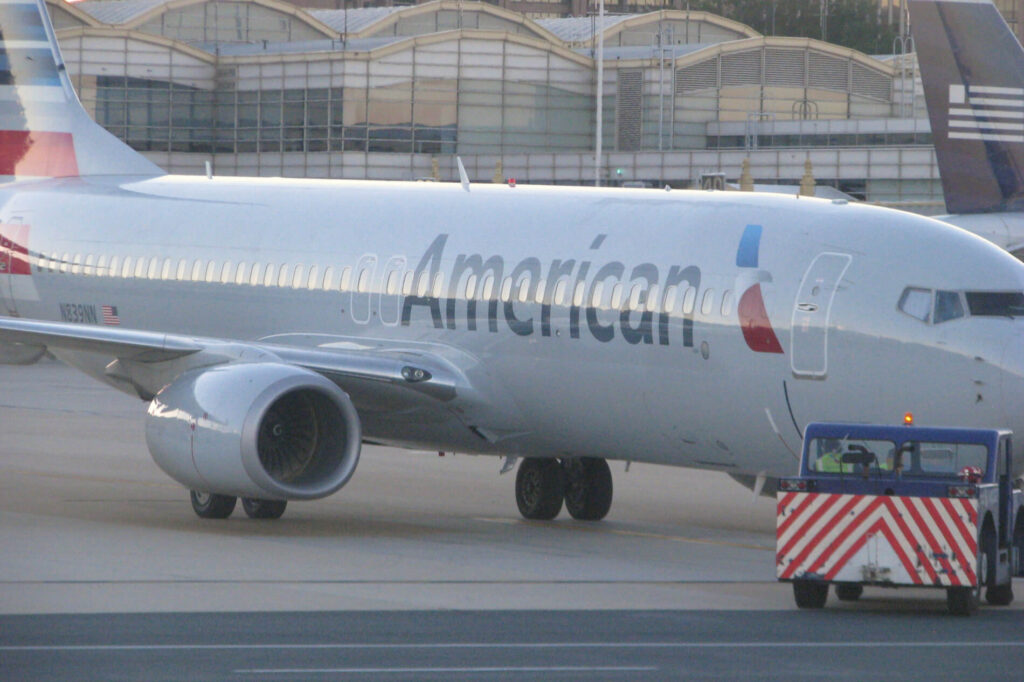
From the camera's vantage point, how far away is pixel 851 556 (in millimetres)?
16141

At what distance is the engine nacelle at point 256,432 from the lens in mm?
20438

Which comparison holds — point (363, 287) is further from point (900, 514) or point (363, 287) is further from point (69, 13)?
point (69, 13)

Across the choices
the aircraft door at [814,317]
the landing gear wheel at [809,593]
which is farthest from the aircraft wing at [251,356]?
the landing gear wheel at [809,593]

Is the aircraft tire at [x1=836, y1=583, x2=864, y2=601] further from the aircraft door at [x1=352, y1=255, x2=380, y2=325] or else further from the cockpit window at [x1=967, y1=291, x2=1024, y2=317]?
the aircraft door at [x1=352, y1=255, x2=380, y2=325]

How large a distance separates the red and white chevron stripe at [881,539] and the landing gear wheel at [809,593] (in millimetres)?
121

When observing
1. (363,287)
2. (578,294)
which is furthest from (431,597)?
(363,287)

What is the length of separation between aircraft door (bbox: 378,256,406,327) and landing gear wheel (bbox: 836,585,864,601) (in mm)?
7605

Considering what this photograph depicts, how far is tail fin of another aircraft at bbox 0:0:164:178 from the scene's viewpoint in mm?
29344

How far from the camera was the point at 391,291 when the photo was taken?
23.1 metres

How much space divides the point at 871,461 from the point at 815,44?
78524mm

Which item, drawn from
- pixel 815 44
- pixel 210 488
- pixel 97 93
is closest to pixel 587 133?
pixel 815 44

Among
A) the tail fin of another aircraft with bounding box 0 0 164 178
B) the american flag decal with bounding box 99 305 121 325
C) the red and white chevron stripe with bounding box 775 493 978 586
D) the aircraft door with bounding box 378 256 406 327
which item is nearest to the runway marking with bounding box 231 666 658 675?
the red and white chevron stripe with bounding box 775 493 978 586

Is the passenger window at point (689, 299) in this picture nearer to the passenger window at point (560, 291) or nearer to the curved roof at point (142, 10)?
the passenger window at point (560, 291)

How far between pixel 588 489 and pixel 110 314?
750 centimetres
